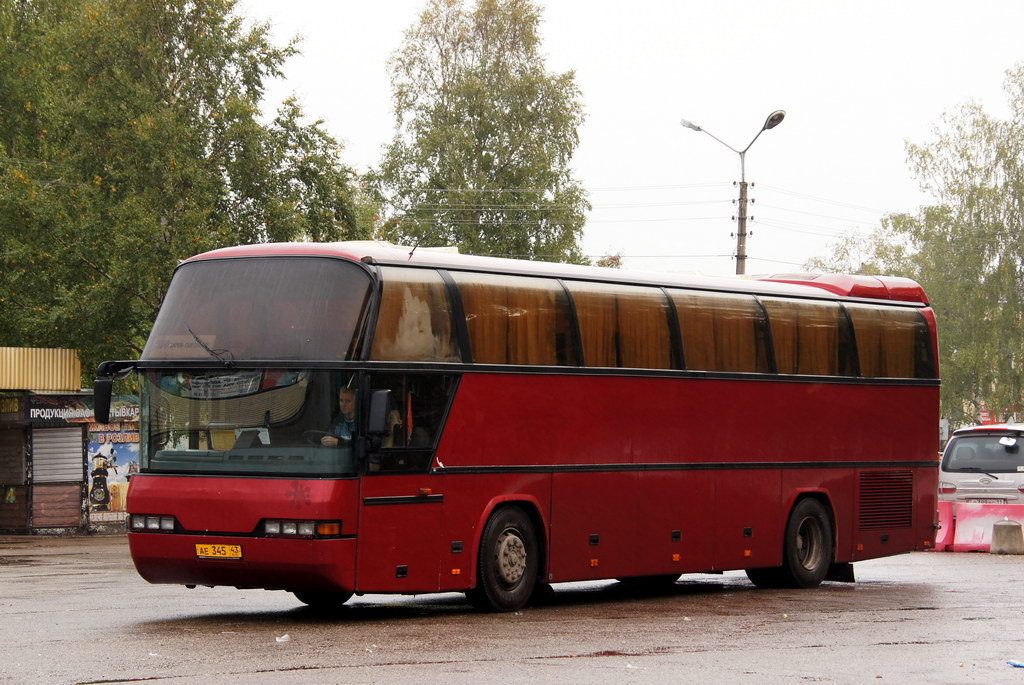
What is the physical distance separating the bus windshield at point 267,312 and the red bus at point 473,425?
0.02 m

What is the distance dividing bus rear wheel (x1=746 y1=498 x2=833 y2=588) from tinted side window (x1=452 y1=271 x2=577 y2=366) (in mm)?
4589

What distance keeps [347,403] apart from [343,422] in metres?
0.16

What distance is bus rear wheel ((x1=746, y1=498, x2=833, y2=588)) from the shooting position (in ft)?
61.7

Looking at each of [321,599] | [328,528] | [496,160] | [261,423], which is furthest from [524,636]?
[496,160]

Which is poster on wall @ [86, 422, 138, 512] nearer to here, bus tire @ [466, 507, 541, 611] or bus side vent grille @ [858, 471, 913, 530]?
bus side vent grille @ [858, 471, 913, 530]

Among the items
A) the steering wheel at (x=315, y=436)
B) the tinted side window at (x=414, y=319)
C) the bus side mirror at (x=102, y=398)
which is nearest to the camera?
the steering wheel at (x=315, y=436)

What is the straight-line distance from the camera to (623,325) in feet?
53.6

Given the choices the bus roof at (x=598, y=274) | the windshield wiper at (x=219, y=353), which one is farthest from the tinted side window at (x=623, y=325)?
the windshield wiper at (x=219, y=353)

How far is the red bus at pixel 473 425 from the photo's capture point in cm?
1327

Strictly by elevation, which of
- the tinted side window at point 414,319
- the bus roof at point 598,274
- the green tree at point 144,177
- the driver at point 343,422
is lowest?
the driver at point 343,422

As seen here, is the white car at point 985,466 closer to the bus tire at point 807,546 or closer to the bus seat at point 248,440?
the bus tire at point 807,546

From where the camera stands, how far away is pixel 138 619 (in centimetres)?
1360

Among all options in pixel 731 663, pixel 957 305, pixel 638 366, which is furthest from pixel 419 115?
pixel 731 663

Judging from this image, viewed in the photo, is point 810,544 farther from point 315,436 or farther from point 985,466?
point 985,466
